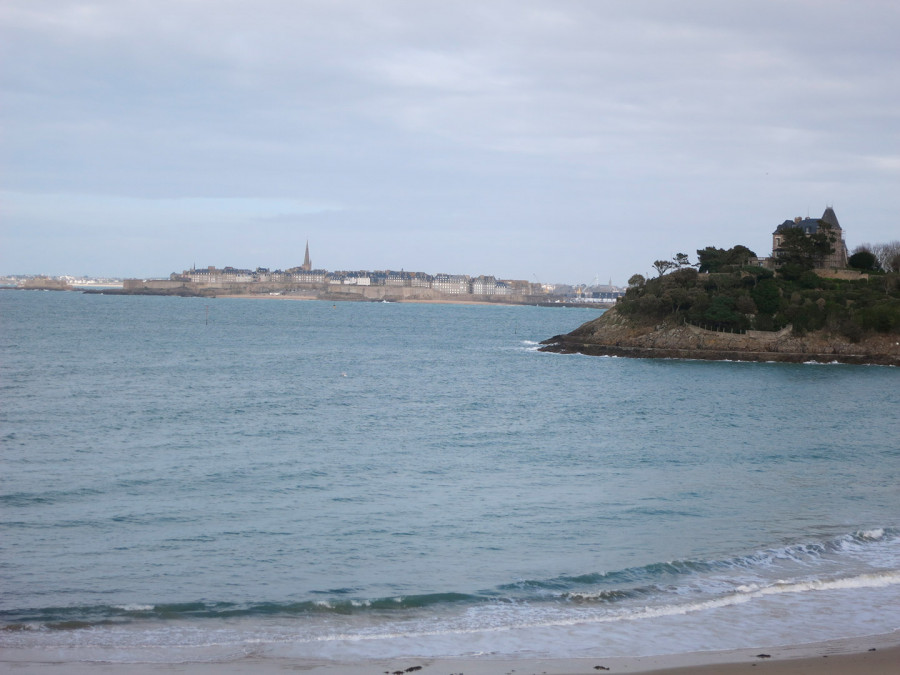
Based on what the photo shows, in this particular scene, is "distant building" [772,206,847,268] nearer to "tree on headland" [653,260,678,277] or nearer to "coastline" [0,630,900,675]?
"tree on headland" [653,260,678,277]

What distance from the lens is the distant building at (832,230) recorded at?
79.4 m

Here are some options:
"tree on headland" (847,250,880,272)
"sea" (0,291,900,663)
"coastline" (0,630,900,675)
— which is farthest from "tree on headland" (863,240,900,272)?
"coastline" (0,630,900,675)

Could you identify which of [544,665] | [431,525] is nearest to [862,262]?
[431,525]

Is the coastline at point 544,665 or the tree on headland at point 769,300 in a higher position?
the tree on headland at point 769,300

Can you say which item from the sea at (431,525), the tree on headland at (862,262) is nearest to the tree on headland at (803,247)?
the tree on headland at (862,262)

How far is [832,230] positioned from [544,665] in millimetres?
81775

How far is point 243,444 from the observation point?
23438 mm

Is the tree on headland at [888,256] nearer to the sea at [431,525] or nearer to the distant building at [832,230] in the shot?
the distant building at [832,230]

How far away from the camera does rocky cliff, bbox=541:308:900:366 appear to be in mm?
57000

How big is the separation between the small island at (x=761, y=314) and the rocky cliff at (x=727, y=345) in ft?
0.23

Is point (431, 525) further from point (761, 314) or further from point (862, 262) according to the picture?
point (862, 262)

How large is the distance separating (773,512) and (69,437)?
1923 centimetres

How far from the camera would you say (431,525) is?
50.9 ft

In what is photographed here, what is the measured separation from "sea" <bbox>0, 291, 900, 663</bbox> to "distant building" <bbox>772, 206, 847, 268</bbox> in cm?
4862
